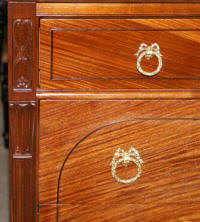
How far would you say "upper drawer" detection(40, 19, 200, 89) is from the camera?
84cm

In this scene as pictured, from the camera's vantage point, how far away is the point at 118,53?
86 cm

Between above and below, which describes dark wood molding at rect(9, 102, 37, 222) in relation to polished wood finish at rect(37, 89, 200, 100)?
below

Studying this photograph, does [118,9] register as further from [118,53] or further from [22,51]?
[22,51]

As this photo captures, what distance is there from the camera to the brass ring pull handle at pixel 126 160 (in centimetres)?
91

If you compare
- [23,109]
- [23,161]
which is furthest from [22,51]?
[23,161]

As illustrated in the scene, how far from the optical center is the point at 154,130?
0.91m

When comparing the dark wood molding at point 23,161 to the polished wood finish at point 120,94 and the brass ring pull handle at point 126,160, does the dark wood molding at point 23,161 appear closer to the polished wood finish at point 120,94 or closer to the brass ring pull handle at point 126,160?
the polished wood finish at point 120,94

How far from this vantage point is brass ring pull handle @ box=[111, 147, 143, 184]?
35.8 inches

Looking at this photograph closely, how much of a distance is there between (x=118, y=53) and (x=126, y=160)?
228 mm

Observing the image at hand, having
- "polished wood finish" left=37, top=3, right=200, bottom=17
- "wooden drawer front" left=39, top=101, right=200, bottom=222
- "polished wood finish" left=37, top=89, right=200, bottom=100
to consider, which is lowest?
"wooden drawer front" left=39, top=101, right=200, bottom=222

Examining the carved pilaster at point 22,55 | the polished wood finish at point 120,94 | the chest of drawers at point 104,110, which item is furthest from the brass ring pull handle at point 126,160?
the carved pilaster at point 22,55

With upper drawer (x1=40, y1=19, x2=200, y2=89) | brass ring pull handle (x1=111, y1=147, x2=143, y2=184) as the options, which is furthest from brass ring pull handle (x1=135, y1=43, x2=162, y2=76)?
brass ring pull handle (x1=111, y1=147, x2=143, y2=184)

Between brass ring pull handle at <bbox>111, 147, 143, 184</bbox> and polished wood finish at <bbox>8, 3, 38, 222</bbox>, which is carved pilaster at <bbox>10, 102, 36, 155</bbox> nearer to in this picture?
polished wood finish at <bbox>8, 3, 38, 222</bbox>

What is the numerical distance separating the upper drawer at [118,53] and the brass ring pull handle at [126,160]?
0.14 m
